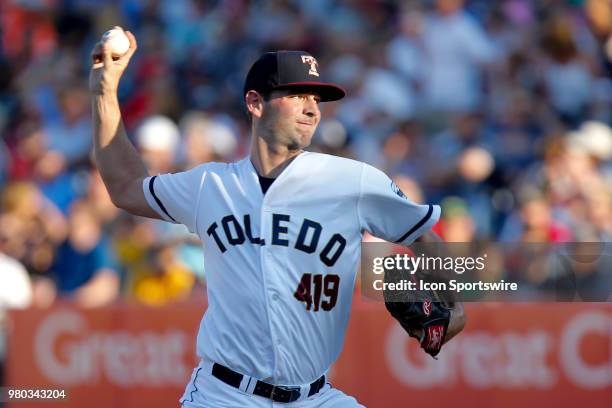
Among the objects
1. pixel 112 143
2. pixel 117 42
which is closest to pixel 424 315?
pixel 112 143

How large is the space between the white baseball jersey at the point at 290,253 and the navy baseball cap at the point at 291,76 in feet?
0.98

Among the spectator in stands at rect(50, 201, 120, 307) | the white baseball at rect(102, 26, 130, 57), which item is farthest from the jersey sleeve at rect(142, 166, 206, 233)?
the spectator in stands at rect(50, 201, 120, 307)

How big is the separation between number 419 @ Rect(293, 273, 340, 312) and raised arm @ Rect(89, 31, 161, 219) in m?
0.77

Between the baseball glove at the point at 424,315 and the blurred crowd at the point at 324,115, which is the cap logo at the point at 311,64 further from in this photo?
the blurred crowd at the point at 324,115

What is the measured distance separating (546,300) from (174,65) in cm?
613

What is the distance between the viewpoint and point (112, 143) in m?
5.32

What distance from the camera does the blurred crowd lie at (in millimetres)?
9805

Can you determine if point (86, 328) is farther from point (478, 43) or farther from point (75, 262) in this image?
point (478, 43)

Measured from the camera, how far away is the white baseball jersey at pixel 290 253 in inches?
195

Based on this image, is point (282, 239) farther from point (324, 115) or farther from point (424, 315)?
point (324, 115)

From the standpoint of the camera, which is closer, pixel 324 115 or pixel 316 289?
pixel 316 289

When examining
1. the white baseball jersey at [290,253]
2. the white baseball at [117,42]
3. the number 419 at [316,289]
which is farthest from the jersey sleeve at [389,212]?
the white baseball at [117,42]

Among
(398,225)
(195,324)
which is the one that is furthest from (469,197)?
(398,225)

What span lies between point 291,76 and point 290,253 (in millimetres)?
740
